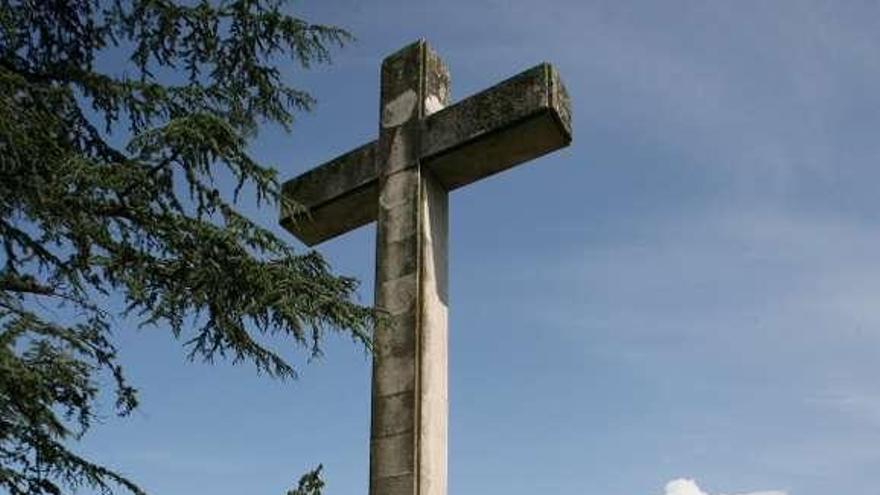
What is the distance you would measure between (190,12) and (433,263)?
2.57 m

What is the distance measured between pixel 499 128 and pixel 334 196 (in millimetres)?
1263

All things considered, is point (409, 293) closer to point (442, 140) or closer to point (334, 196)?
point (442, 140)

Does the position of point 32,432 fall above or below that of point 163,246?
below

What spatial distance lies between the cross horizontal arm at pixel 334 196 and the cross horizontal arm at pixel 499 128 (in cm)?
48

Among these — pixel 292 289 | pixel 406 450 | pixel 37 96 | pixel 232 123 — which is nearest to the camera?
pixel 406 450

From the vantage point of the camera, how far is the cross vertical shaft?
560cm

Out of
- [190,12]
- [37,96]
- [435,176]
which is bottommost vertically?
[435,176]

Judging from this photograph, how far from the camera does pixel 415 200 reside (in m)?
6.35

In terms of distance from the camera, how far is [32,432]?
667cm

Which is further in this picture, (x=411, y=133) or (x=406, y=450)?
(x=411, y=133)

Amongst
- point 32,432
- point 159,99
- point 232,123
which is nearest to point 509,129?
point 232,123

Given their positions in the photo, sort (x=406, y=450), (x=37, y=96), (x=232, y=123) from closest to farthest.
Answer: (x=406, y=450) < (x=37, y=96) < (x=232, y=123)

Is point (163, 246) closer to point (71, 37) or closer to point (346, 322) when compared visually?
point (346, 322)

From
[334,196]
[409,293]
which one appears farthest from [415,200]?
[334,196]
